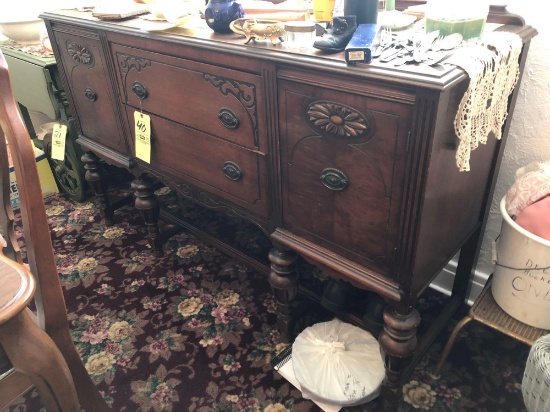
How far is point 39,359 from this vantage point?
0.79m

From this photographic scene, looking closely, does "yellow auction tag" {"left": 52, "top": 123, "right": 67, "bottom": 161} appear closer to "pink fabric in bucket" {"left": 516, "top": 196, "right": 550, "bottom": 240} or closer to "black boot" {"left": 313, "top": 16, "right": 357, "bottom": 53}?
"black boot" {"left": 313, "top": 16, "right": 357, "bottom": 53}

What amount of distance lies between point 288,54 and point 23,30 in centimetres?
179

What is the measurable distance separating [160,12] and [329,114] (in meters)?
0.66

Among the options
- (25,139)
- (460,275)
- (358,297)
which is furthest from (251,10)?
(460,275)

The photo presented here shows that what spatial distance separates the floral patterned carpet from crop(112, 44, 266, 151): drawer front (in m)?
0.71

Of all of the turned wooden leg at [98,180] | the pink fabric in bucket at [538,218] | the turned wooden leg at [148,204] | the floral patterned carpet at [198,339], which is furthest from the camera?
the turned wooden leg at [98,180]

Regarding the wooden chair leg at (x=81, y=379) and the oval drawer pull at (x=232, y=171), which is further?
the oval drawer pull at (x=232, y=171)

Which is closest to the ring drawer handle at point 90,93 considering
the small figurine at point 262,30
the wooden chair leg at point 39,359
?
the small figurine at point 262,30

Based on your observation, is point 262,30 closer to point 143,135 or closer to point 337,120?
point 337,120

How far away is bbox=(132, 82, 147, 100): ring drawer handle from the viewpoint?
1.34 metres

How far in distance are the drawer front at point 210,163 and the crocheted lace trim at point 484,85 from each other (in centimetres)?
47

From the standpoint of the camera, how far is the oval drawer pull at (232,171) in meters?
1.19

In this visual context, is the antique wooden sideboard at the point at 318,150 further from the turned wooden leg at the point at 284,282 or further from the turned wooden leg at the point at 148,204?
the turned wooden leg at the point at 148,204

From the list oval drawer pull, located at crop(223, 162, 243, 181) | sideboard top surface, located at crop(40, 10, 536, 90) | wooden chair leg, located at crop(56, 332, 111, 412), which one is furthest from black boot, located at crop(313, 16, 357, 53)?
wooden chair leg, located at crop(56, 332, 111, 412)
